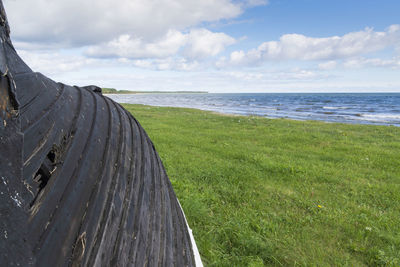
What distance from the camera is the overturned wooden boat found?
694 millimetres

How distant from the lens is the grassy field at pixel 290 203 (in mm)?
3674

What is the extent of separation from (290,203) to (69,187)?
5.02 m

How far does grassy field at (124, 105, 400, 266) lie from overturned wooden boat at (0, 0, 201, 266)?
230 centimetres

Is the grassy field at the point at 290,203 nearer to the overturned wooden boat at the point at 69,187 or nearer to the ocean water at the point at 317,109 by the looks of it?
the overturned wooden boat at the point at 69,187

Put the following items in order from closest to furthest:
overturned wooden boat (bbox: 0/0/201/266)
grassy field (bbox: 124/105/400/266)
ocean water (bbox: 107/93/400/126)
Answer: overturned wooden boat (bbox: 0/0/201/266), grassy field (bbox: 124/105/400/266), ocean water (bbox: 107/93/400/126)

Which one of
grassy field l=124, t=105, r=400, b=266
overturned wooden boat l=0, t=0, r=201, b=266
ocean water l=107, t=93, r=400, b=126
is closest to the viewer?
overturned wooden boat l=0, t=0, r=201, b=266

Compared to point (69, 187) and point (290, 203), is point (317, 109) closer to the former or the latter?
point (290, 203)

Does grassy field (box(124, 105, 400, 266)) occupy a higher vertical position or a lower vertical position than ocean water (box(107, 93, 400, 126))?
lower

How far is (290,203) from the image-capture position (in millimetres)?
5234

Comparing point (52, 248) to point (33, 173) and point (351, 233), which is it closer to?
point (33, 173)

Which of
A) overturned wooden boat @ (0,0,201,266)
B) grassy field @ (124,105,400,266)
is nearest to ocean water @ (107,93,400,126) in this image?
grassy field @ (124,105,400,266)

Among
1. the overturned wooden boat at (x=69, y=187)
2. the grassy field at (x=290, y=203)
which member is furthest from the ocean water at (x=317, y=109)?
the overturned wooden boat at (x=69, y=187)

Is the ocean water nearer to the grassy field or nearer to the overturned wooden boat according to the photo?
the grassy field

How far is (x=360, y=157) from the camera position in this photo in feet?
28.9
